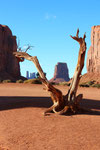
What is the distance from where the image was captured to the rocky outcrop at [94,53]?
6577 centimetres

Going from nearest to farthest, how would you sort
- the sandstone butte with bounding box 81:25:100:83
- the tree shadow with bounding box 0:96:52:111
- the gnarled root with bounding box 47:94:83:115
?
the gnarled root with bounding box 47:94:83:115 → the tree shadow with bounding box 0:96:52:111 → the sandstone butte with bounding box 81:25:100:83

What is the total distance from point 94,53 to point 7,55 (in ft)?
86.1

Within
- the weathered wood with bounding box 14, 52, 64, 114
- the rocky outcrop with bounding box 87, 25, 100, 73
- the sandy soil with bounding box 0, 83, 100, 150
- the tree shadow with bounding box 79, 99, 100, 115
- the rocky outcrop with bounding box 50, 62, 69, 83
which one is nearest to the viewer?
the sandy soil with bounding box 0, 83, 100, 150

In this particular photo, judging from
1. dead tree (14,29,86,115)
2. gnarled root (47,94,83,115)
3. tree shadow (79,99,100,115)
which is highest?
dead tree (14,29,86,115)

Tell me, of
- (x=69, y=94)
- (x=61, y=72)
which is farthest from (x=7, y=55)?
(x=61, y=72)

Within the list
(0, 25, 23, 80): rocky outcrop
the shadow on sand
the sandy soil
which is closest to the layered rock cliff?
(0, 25, 23, 80): rocky outcrop

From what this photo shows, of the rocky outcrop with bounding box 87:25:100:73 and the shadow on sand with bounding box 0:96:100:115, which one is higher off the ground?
the rocky outcrop with bounding box 87:25:100:73

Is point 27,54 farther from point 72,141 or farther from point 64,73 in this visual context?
point 64,73

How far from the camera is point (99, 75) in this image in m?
61.6

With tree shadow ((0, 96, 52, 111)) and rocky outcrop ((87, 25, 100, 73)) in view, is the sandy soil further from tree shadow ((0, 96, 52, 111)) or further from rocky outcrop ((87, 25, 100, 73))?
rocky outcrop ((87, 25, 100, 73))

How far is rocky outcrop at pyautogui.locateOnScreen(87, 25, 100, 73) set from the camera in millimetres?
65769

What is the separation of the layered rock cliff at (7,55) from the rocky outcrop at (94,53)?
21.9 metres

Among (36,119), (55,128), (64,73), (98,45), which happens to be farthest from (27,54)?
(64,73)

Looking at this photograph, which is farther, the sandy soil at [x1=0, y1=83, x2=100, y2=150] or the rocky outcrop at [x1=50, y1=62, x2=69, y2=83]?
the rocky outcrop at [x1=50, y1=62, x2=69, y2=83]
